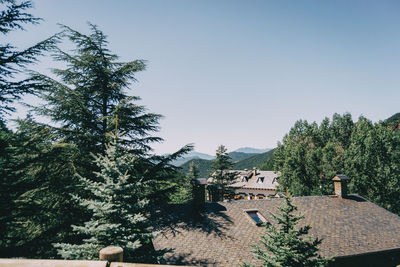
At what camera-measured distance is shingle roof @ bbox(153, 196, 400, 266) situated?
10.0 m

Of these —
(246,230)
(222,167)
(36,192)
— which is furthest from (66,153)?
(222,167)

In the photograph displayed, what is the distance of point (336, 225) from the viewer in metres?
13.3

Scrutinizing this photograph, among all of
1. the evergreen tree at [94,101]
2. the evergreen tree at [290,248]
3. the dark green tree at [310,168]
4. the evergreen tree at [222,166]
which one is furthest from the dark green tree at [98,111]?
the evergreen tree at [222,166]

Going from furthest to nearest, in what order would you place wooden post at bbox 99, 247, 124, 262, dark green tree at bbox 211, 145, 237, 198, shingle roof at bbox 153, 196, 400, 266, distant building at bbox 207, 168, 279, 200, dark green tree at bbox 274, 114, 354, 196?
distant building at bbox 207, 168, 279, 200
dark green tree at bbox 211, 145, 237, 198
dark green tree at bbox 274, 114, 354, 196
shingle roof at bbox 153, 196, 400, 266
wooden post at bbox 99, 247, 124, 262

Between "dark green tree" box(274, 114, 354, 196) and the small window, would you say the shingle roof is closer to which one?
the small window

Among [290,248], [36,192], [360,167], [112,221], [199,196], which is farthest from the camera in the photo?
[360,167]

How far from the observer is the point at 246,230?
12.0 m

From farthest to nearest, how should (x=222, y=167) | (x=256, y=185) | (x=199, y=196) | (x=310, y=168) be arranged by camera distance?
(x=256, y=185), (x=222, y=167), (x=310, y=168), (x=199, y=196)

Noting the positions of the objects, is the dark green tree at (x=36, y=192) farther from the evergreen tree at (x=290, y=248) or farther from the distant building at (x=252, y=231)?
the evergreen tree at (x=290, y=248)

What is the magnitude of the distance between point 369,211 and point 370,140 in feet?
34.6

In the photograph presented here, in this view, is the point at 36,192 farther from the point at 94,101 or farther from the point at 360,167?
the point at 360,167

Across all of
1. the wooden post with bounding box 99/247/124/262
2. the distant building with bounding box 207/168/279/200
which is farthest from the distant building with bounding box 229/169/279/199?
the wooden post with bounding box 99/247/124/262

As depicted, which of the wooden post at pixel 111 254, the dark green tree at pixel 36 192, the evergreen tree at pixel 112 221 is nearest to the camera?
the wooden post at pixel 111 254

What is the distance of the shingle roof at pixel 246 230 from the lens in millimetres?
10016
